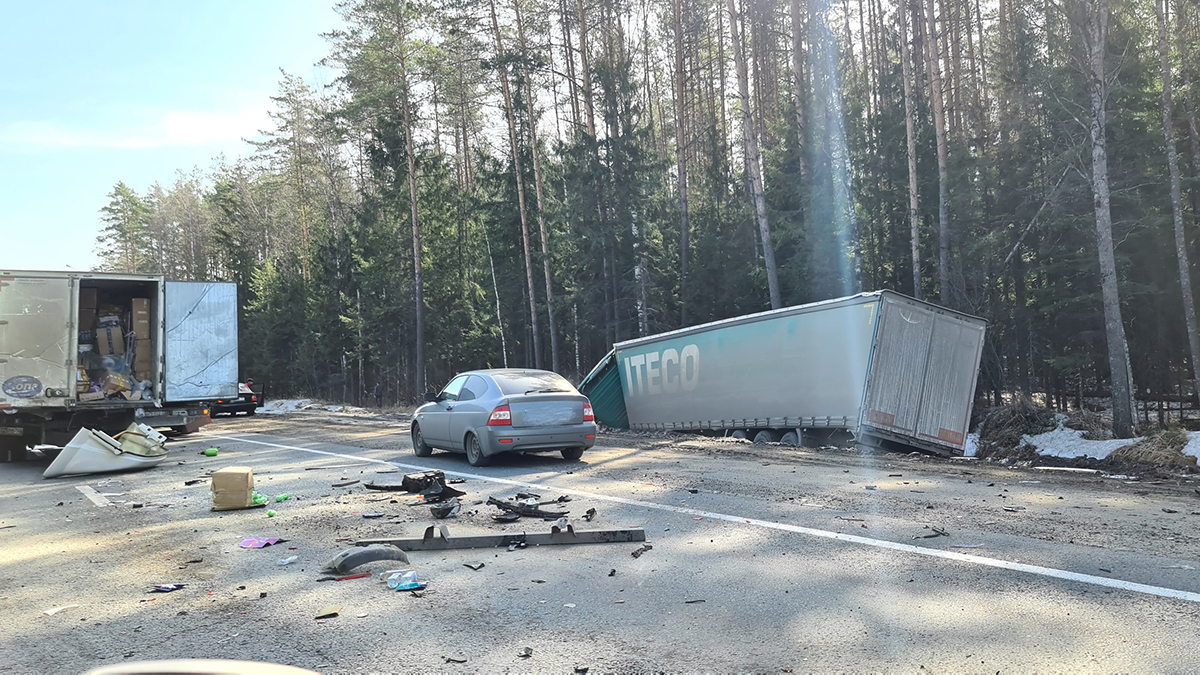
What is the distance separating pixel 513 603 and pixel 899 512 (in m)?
4.41

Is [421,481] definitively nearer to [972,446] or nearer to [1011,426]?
[972,446]

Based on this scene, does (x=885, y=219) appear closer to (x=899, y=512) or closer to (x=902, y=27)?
(x=902, y=27)

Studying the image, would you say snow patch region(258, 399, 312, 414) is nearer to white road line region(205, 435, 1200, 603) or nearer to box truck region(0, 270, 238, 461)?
box truck region(0, 270, 238, 461)

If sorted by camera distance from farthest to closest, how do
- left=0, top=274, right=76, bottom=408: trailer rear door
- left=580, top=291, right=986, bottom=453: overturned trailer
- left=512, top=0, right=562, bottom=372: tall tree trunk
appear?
1. left=512, top=0, right=562, bottom=372: tall tree trunk
2. left=580, top=291, right=986, bottom=453: overturned trailer
3. left=0, top=274, right=76, bottom=408: trailer rear door

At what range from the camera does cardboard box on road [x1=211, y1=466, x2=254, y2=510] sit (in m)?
9.16

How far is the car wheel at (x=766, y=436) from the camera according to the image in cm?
1791

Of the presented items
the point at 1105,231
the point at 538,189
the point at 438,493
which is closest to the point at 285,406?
the point at 538,189

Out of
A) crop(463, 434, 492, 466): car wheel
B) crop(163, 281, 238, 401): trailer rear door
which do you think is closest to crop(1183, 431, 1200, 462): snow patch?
crop(463, 434, 492, 466): car wheel

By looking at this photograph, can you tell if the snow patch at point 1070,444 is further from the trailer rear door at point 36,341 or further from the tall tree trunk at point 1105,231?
the trailer rear door at point 36,341

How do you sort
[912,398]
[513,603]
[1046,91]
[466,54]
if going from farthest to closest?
1. [466,54]
2. [1046,91]
3. [912,398]
4. [513,603]

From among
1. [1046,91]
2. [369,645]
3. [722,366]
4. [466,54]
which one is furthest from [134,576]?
[466,54]

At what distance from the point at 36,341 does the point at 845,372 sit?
14.9m

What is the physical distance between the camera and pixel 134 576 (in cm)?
634

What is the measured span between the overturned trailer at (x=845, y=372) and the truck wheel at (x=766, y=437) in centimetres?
3
